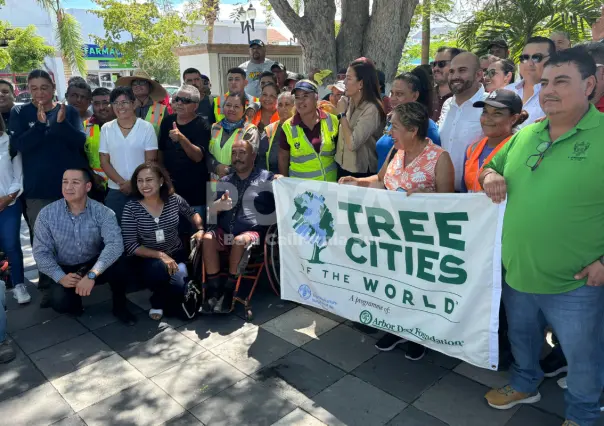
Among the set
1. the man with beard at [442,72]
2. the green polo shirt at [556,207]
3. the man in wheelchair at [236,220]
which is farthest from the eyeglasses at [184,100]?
the green polo shirt at [556,207]

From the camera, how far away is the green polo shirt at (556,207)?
233cm

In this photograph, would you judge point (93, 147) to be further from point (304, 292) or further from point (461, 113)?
point (461, 113)

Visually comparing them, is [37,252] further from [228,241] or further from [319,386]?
[319,386]

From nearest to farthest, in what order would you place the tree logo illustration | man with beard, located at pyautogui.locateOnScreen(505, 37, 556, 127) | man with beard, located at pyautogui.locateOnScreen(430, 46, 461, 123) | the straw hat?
the tree logo illustration → man with beard, located at pyautogui.locateOnScreen(505, 37, 556, 127) → man with beard, located at pyautogui.locateOnScreen(430, 46, 461, 123) → the straw hat

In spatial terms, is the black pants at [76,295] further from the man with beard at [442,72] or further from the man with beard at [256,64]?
the man with beard at [256,64]

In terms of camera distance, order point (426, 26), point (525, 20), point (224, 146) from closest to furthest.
A: point (224, 146)
point (525, 20)
point (426, 26)

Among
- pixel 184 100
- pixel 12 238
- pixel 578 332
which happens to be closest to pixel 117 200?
pixel 12 238

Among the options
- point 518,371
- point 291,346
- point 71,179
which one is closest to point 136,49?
point 71,179

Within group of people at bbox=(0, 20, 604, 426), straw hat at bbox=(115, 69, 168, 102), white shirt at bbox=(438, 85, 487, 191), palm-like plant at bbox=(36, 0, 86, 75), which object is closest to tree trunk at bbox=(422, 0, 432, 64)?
group of people at bbox=(0, 20, 604, 426)

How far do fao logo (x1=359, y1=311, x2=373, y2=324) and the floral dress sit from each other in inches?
39.5

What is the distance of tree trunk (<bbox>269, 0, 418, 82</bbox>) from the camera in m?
7.79

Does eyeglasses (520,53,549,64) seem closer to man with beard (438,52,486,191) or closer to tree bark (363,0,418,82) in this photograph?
man with beard (438,52,486,191)

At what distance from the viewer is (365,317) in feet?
11.9

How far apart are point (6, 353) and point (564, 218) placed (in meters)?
4.11
